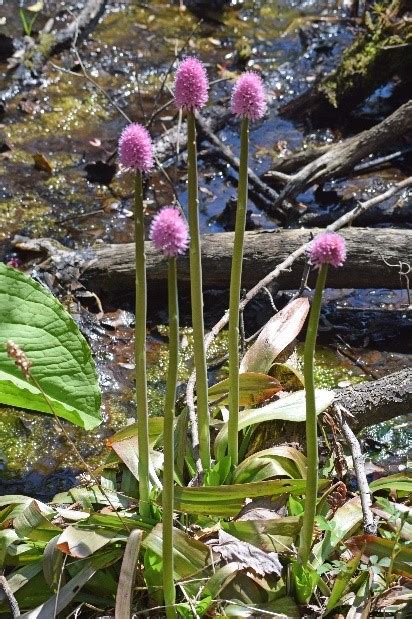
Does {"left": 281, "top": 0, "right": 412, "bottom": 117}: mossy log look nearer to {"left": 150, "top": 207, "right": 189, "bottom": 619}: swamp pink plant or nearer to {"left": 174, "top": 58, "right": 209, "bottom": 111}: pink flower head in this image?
{"left": 174, "top": 58, "right": 209, "bottom": 111}: pink flower head

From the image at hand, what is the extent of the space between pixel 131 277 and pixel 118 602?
2.44 metres

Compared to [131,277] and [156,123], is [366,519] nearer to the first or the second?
[131,277]

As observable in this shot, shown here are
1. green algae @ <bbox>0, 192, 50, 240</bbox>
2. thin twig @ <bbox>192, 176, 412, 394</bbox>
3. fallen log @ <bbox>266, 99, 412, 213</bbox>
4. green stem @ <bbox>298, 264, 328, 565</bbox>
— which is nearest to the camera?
green stem @ <bbox>298, 264, 328, 565</bbox>

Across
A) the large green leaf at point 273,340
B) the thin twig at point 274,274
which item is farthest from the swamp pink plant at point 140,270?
the thin twig at point 274,274

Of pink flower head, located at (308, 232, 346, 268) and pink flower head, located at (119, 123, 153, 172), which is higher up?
pink flower head, located at (119, 123, 153, 172)

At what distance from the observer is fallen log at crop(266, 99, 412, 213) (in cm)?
563

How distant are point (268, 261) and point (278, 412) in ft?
5.28

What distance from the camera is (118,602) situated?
2.67m

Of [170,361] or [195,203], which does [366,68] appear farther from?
[170,361]

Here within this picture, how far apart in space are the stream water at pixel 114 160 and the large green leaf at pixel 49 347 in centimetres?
60

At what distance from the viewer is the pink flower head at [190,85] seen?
2490mm

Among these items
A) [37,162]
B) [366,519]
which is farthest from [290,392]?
[37,162]

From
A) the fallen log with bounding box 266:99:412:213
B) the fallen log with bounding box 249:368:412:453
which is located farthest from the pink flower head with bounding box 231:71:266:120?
the fallen log with bounding box 266:99:412:213

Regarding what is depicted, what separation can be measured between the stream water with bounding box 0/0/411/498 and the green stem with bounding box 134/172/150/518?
1008 millimetres
